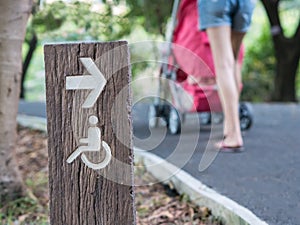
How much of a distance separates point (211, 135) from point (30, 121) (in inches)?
93.8

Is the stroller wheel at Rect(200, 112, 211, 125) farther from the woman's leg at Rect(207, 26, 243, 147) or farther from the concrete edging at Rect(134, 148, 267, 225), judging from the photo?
the woman's leg at Rect(207, 26, 243, 147)

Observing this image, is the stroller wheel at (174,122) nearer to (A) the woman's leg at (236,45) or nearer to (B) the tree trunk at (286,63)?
(A) the woman's leg at (236,45)

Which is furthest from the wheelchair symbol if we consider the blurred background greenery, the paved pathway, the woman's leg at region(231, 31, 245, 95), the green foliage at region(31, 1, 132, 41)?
the green foliage at region(31, 1, 132, 41)

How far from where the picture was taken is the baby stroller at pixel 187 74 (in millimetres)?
5020

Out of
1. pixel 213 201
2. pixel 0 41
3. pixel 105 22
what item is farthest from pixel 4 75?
pixel 105 22

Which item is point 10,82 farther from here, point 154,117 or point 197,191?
point 154,117

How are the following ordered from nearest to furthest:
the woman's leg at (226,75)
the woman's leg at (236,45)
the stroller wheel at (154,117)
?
the woman's leg at (226,75) → the woman's leg at (236,45) → the stroller wheel at (154,117)

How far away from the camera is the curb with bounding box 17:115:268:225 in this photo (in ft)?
8.27

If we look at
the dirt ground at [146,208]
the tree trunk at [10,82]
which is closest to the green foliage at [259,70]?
the dirt ground at [146,208]

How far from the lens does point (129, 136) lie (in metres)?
2.02

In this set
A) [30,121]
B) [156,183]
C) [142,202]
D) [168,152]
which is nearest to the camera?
[142,202]

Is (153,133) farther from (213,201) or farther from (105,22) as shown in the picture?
(213,201)

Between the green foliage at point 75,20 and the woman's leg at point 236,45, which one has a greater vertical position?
the green foliage at point 75,20

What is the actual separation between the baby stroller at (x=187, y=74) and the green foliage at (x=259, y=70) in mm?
7995
